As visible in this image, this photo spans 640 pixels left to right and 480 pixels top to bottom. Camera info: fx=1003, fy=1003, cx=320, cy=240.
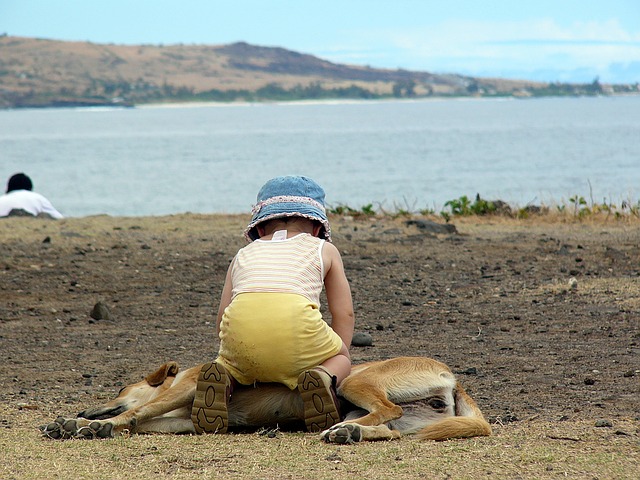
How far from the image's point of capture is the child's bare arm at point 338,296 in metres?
5.16

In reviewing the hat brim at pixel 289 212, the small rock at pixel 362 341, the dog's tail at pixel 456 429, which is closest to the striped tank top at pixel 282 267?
the hat brim at pixel 289 212

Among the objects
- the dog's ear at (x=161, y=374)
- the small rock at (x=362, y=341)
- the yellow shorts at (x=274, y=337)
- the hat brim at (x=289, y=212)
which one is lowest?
the small rock at (x=362, y=341)

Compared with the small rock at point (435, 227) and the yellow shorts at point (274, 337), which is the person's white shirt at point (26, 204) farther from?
the yellow shorts at point (274, 337)

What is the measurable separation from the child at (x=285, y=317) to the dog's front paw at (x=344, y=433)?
180mm

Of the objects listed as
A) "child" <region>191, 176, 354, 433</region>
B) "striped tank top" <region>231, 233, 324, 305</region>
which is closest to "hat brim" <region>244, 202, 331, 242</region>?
"child" <region>191, 176, 354, 433</region>

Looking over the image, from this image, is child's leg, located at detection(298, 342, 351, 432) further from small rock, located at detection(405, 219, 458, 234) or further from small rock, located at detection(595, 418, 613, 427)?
small rock, located at detection(405, 219, 458, 234)

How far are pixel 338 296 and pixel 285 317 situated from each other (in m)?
0.47

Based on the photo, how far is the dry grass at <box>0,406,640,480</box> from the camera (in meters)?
4.08

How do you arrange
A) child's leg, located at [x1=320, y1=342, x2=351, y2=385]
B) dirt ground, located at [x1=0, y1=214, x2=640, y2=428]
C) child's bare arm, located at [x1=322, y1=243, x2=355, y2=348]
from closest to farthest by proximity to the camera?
child's leg, located at [x1=320, y1=342, x2=351, y2=385] → child's bare arm, located at [x1=322, y1=243, x2=355, y2=348] → dirt ground, located at [x1=0, y1=214, x2=640, y2=428]

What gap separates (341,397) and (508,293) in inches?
197

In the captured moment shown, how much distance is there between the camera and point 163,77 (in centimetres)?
14925

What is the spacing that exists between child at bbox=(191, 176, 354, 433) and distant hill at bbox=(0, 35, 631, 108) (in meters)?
130

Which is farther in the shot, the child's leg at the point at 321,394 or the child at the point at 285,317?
the child at the point at 285,317

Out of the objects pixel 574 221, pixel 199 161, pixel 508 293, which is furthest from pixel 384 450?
pixel 199 161
